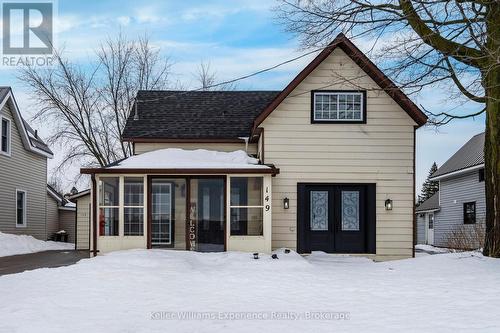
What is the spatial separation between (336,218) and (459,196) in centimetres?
1519

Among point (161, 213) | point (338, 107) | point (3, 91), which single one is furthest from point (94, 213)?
point (3, 91)

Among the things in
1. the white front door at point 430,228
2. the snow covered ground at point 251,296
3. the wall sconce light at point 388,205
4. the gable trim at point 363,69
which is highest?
the gable trim at point 363,69

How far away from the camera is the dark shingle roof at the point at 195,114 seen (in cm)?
1681

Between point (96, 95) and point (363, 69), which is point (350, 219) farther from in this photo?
point (96, 95)

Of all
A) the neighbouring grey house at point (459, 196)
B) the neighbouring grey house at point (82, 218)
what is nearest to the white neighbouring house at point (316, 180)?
the neighbouring grey house at point (82, 218)

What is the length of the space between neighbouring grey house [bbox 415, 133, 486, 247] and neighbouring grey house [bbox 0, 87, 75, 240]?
18.9 m

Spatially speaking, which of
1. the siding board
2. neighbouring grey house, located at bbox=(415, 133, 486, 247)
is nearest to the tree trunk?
neighbouring grey house, located at bbox=(415, 133, 486, 247)

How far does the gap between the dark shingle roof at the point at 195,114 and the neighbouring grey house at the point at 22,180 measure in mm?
6204

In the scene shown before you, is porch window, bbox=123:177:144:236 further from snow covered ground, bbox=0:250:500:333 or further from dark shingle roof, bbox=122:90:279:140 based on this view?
dark shingle roof, bbox=122:90:279:140

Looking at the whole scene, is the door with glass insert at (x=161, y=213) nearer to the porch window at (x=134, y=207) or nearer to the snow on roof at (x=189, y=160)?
the porch window at (x=134, y=207)

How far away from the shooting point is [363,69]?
47.6ft

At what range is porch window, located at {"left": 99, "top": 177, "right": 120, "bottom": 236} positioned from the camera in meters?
13.9

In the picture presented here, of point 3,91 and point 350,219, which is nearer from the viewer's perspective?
point 350,219

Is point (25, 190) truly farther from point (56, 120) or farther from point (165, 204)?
point (165, 204)
